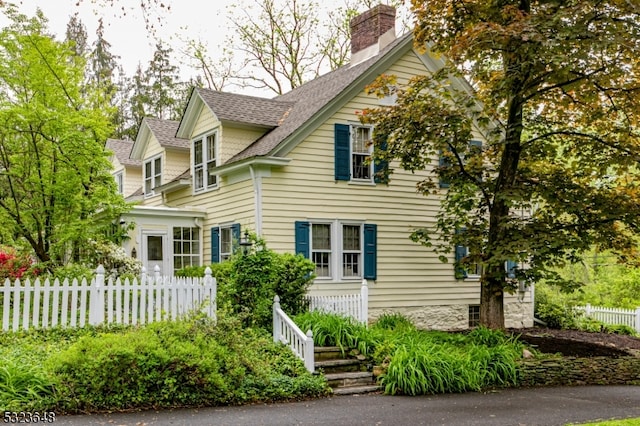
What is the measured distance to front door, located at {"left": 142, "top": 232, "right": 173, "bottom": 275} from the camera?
15992 millimetres

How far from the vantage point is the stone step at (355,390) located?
8965mm

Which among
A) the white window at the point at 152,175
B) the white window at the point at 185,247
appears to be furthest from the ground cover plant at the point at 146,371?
the white window at the point at 152,175

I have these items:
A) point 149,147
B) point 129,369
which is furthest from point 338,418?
point 149,147

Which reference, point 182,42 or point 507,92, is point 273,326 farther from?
point 182,42

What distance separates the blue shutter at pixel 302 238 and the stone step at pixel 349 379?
15.7 ft

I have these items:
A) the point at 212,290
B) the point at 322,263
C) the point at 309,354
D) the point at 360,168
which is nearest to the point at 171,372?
the point at 309,354

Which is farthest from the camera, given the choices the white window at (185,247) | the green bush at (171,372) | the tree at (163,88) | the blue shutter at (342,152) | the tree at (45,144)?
the tree at (163,88)

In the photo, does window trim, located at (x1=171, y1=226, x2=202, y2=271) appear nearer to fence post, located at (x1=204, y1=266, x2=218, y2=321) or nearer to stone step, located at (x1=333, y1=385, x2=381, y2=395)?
fence post, located at (x1=204, y1=266, x2=218, y2=321)

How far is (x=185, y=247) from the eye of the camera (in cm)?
1666

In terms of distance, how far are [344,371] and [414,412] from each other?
2.26 meters

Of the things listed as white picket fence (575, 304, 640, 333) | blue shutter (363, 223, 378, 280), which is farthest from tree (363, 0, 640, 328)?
white picket fence (575, 304, 640, 333)

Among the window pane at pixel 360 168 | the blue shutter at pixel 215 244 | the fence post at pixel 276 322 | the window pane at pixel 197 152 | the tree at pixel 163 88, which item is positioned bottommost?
the fence post at pixel 276 322

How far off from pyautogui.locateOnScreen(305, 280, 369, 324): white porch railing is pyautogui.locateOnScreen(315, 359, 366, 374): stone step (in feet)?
6.68

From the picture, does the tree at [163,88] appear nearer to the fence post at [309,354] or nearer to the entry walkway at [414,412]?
the fence post at [309,354]
